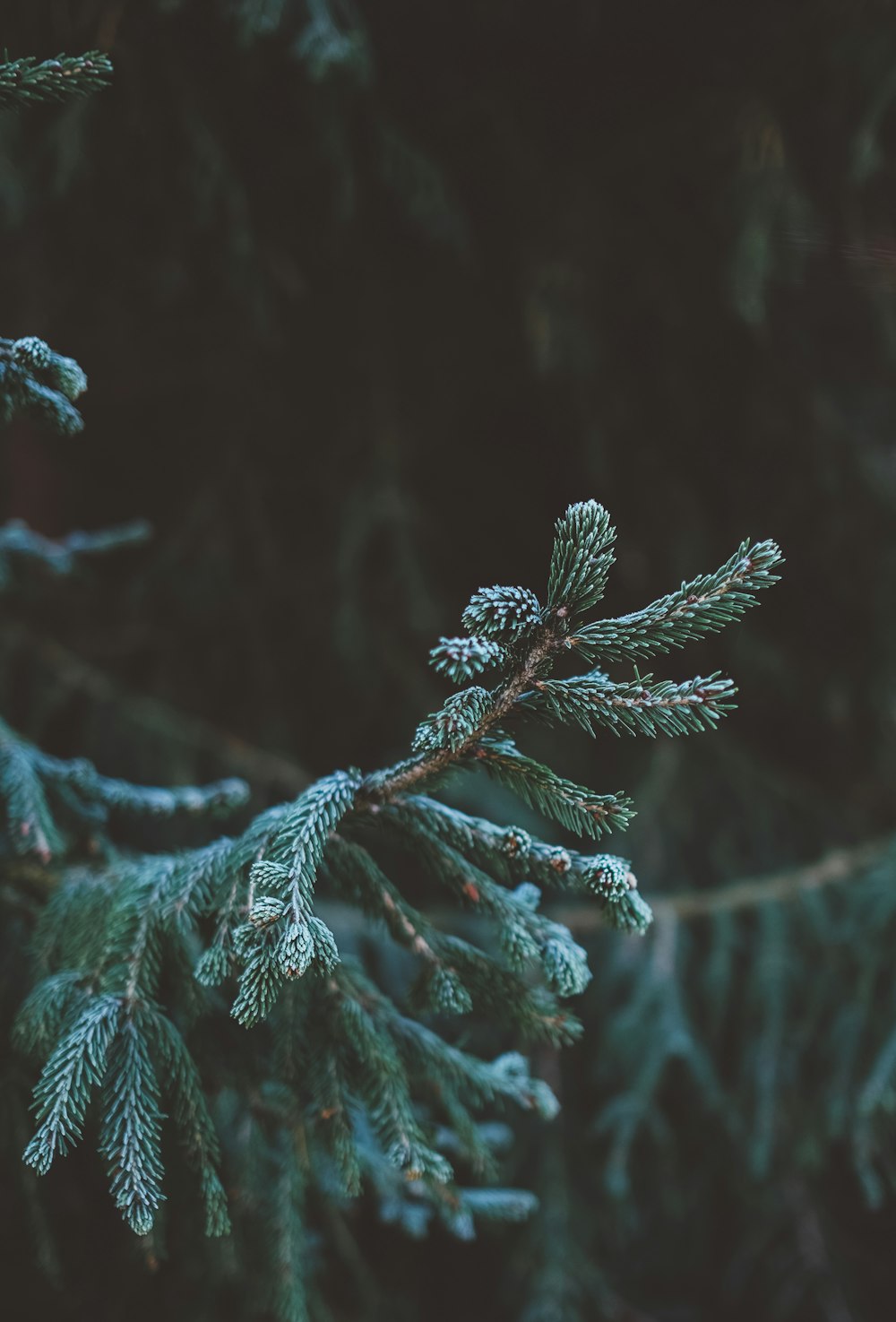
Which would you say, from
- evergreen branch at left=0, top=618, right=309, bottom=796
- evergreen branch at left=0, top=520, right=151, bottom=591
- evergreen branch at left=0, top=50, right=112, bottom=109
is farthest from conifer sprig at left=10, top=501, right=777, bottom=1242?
evergreen branch at left=0, top=618, right=309, bottom=796

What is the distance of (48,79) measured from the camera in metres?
0.69

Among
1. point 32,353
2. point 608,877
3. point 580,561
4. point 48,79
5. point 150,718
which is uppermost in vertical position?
point 150,718

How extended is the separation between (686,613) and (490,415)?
5.83 feet

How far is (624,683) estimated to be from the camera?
0.64m

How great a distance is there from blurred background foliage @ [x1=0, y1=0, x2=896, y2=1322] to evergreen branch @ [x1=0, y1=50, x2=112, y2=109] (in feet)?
2.03

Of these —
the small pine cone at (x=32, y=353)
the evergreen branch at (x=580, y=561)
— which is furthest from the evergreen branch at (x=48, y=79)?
the evergreen branch at (x=580, y=561)

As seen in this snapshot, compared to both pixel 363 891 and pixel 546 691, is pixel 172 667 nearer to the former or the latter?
pixel 363 891

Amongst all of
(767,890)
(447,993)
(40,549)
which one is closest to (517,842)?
(447,993)

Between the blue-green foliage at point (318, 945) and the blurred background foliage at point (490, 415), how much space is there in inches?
21.2

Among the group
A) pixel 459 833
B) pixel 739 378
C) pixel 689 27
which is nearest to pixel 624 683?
pixel 459 833

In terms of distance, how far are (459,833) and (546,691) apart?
19 cm

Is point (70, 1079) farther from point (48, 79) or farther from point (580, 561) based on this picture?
point (48, 79)

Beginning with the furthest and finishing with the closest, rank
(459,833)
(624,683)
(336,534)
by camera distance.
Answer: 1. (336,534)
2. (459,833)
3. (624,683)

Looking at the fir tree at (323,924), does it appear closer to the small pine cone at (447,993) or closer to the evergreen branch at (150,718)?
the small pine cone at (447,993)
